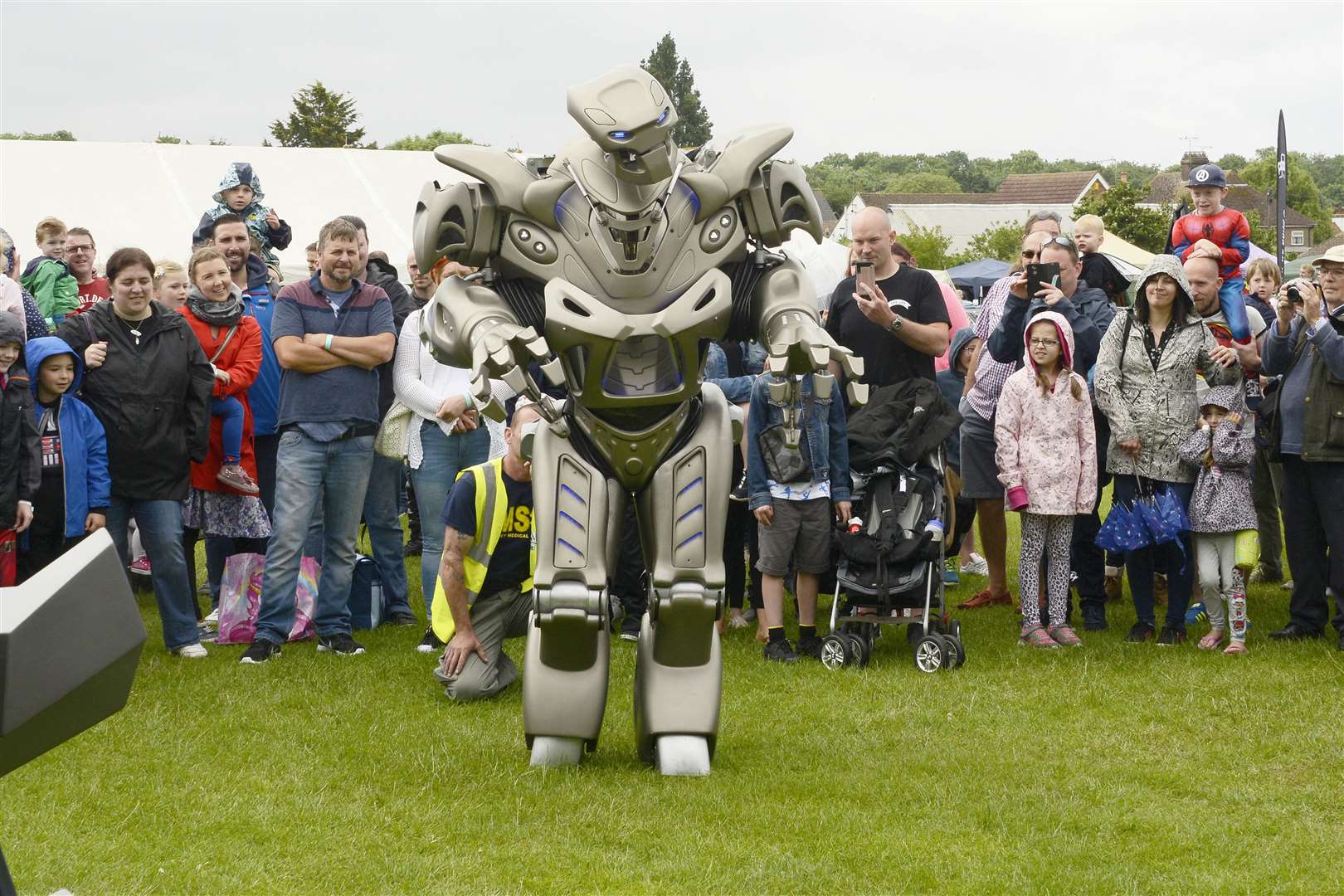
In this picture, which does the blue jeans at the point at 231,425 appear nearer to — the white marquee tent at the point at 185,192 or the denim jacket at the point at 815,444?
the denim jacket at the point at 815,444

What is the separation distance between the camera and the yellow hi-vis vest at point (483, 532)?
250 inches

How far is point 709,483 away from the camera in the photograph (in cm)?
521

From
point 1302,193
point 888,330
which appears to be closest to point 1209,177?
point 888,330

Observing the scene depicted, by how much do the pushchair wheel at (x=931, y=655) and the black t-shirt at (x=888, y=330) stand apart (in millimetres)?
1422

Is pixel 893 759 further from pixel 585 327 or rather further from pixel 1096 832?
pixel 585 327

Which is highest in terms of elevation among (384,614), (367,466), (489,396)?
(489,396)

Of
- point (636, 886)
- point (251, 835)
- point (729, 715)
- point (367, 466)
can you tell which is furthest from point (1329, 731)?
point (367, 466)

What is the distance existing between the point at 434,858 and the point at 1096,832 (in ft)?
6.88

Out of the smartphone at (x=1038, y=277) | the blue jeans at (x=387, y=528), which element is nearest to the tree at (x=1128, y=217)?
the smartphone at (x=1038, y=277)

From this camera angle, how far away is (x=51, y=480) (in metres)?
6.70

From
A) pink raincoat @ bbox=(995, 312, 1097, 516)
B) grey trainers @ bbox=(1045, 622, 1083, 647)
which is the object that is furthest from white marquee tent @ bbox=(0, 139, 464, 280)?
grey trainers @ bbox=(1045, 622, 1083, 647)

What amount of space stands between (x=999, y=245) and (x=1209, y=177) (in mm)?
37483

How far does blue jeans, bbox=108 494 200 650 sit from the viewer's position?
23.1 feet

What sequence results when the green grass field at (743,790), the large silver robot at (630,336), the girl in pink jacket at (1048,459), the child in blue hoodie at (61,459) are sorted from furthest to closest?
the girl in pink jacket at (1048,459), the child in blue hoodie at (61,459), the large silver robot at (630,336), the green grass field at (743,790)
